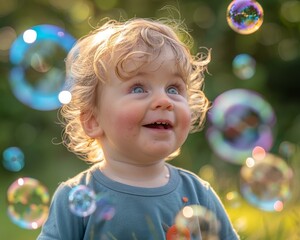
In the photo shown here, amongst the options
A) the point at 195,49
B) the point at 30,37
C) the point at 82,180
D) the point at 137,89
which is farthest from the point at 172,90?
the point at 195,49

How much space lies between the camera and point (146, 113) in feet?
8.04

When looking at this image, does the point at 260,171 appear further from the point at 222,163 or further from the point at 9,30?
the point at 9,30

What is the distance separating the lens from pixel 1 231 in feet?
14.1

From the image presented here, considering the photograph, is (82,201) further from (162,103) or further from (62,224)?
(162,103)

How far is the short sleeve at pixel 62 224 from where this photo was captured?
2461mm

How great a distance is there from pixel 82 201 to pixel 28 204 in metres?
0.67

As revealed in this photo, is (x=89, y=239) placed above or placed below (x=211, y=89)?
above

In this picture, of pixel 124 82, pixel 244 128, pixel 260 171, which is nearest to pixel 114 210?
pixel 124 82

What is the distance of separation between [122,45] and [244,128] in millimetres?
1755

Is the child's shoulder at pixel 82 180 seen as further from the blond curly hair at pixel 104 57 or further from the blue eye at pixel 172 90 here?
the blue eye at pixel 172 90

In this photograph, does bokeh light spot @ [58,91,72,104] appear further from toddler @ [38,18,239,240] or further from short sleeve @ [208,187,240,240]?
short sleeve @ [208,187,240,240]

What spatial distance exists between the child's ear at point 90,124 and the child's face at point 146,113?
0.05 meters

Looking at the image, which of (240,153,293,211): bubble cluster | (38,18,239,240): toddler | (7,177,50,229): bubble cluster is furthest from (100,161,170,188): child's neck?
(240,153,293,211): bubble cluster

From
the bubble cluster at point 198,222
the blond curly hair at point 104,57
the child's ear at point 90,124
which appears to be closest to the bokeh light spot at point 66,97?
the blond curly hair at point 104,57
